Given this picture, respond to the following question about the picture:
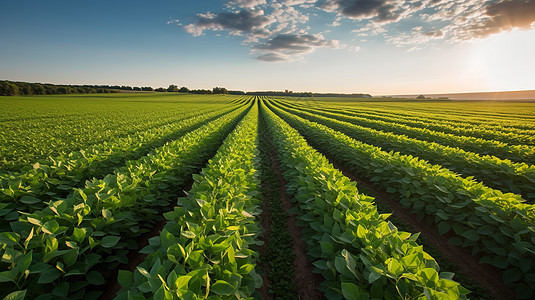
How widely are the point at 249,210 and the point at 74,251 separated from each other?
87.6 inches

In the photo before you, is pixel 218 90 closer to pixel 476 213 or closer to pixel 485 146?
pixel 485 146

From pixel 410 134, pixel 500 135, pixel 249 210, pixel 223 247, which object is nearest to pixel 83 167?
pixel 249 210

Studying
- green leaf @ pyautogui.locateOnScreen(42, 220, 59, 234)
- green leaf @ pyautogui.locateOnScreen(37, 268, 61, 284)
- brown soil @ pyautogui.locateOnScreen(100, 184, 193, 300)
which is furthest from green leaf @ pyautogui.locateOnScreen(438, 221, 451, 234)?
green leaf @ pyautogui.locateOnScreen(42, 220, 59, 234)

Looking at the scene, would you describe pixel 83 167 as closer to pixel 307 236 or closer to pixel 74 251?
pixel 74 251

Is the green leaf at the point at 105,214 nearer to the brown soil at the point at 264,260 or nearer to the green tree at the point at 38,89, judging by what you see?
the brown soil at the point at 264,260

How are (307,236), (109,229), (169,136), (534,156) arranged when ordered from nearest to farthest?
(109,229), (307,236), (534,156), (169,136)

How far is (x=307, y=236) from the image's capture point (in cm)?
427

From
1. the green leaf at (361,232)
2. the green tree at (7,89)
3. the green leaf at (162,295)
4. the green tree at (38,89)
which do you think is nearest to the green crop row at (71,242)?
the green leaf at (162,295)

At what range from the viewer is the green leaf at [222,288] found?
1.91 meters

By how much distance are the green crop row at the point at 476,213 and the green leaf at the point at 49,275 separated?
233 inches

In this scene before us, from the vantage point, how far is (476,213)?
420 centimetres

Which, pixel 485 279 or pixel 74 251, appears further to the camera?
pixel 485 279

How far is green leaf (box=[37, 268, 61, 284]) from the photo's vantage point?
2203 mm

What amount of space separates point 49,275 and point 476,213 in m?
6.54
